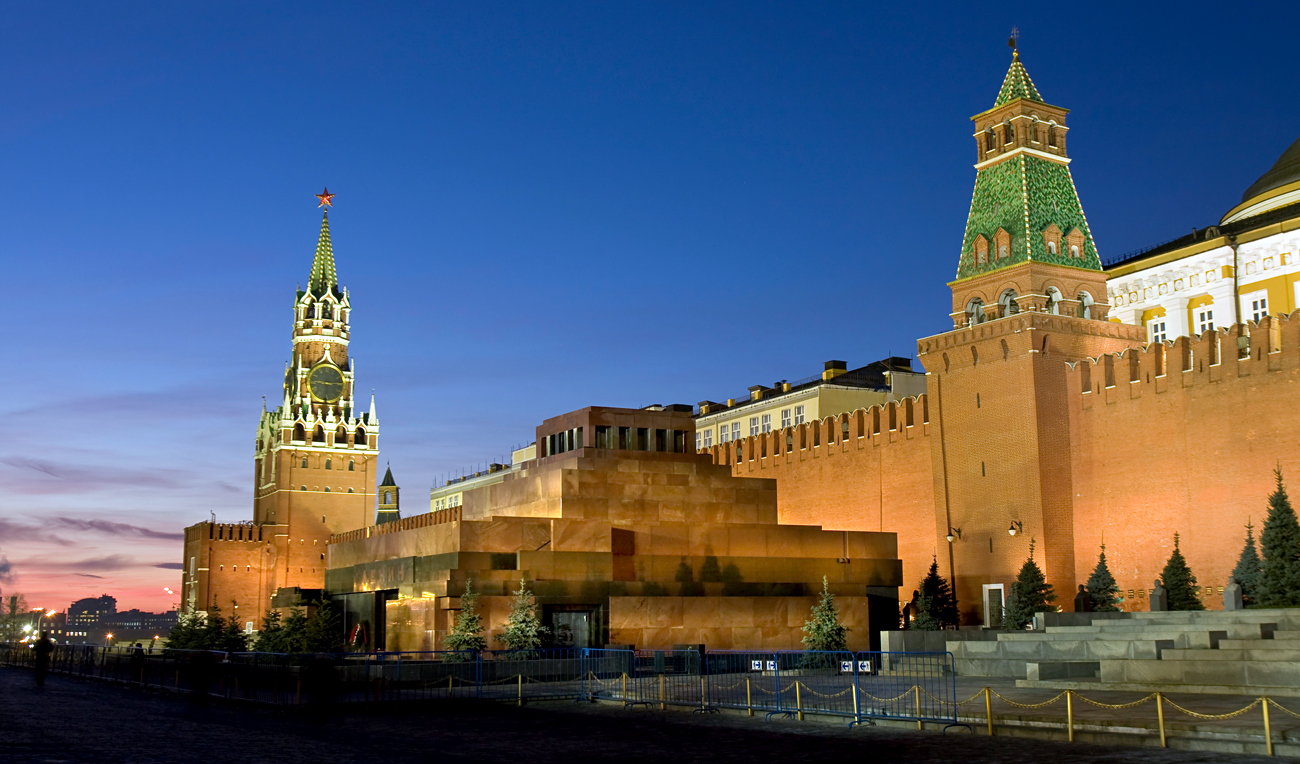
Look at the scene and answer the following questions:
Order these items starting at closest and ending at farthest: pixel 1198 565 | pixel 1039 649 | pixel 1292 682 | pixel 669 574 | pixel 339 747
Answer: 1. pixel 339 747
2. pixel 1292 682
3. pixel 1039 649
4. pixel 1198 565
5. pixel 669 574

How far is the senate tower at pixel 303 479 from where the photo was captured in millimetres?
94062

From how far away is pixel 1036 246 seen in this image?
3650 centimetres

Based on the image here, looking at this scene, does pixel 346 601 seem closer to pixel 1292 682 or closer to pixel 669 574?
pixel 669 574

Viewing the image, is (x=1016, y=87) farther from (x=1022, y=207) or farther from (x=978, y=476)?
(x=978, y=476)

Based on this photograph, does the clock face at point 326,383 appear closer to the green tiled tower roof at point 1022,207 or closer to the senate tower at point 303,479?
the senate tower at point 303,479

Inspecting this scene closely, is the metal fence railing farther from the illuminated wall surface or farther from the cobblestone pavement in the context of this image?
the illuminated wall surface

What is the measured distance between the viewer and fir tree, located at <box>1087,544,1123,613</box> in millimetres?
32000

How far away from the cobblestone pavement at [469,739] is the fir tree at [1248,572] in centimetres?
1445

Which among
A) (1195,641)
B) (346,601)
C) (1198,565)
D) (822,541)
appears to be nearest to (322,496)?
(346,601)

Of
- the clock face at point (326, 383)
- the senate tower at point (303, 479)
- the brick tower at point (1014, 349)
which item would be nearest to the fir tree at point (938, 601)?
the brick tower at point (1014, 349)

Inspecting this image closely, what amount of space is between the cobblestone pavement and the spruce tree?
12.8 m

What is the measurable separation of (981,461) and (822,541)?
5004 mm

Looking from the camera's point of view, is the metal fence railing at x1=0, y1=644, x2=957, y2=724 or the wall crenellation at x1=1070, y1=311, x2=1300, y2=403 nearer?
the metal fence railing at x1=0, y1=644, x2=957, y2=724

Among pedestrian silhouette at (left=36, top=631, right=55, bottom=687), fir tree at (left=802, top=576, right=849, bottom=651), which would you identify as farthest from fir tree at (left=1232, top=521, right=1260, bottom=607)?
pedestrian silhouette at (left=36, top=631, right=55, bottom=687)
